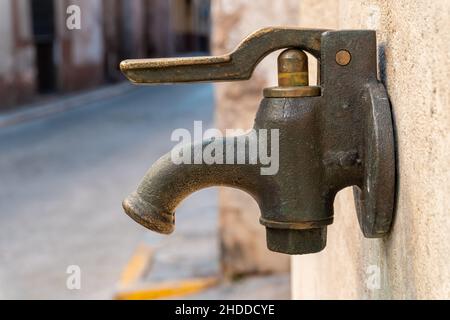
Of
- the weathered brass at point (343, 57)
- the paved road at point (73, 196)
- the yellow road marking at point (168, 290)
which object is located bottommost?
the paved road at point (73, 196)

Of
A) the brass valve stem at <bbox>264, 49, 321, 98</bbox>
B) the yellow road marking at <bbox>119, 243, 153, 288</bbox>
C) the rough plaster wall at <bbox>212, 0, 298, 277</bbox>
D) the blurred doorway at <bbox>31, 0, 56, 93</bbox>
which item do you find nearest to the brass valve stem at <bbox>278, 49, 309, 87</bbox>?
the brass valve stem at <bbox>264, 49, 321, 98</bbox>

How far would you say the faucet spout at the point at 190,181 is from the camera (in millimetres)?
906

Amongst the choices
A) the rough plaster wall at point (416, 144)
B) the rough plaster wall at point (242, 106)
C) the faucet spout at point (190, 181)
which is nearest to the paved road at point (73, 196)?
the rough plaster wall at point (242, 106)

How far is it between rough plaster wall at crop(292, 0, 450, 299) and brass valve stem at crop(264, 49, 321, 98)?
0.28ft

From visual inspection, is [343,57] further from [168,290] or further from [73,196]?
[73,196]

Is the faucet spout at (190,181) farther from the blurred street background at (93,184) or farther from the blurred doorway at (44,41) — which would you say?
the blurred doorway at (44,41)

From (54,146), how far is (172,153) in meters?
7.56

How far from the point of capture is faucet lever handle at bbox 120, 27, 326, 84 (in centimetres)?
86

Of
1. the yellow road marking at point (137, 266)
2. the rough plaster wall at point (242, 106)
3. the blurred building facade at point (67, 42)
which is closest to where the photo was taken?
the rough plaster wall at point (242, 106)

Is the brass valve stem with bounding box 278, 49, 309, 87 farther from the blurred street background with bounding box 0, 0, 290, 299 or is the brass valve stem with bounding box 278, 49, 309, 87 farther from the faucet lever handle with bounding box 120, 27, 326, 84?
the blurred street background with bounding box 0, 0, 290, 299

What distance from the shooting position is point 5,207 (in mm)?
5461

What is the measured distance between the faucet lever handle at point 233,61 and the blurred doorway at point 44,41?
12.7 meters

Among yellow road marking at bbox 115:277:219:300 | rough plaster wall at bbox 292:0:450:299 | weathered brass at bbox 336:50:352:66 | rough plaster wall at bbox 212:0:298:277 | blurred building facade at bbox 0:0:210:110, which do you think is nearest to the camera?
rough plaster wall at bbox 292:0:450:299

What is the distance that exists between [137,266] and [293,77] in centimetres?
342
